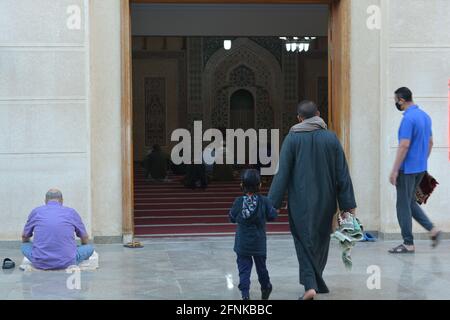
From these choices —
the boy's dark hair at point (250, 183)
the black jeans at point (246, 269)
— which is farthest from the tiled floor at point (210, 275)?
the boy's dark hair at point (250, 183)

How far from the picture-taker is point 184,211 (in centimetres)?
1332

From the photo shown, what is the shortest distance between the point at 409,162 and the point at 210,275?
244 cm

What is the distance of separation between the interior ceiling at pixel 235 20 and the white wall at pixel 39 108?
534 centimetres

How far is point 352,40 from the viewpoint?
9.51m

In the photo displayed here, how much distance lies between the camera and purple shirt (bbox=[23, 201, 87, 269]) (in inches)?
290

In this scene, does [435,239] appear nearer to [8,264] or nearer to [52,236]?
[52,236]

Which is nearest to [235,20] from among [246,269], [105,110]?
[105,110]

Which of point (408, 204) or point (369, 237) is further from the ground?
point (408, 204)

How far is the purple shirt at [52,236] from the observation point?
737 centimetres

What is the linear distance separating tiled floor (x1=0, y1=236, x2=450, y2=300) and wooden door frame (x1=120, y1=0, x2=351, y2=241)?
0.67 meters

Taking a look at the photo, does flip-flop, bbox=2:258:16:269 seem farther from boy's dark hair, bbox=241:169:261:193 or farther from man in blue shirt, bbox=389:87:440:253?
man in blue shirt, bbox=389:87:440:253

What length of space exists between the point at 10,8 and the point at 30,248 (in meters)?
2.98

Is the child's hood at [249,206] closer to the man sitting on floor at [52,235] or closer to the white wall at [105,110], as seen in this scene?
the man sitting on floor at [52,235]

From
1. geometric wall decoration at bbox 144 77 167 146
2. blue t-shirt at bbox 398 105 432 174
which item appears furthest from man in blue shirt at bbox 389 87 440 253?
geometric wall decoration at bbox 144 77 167 146
